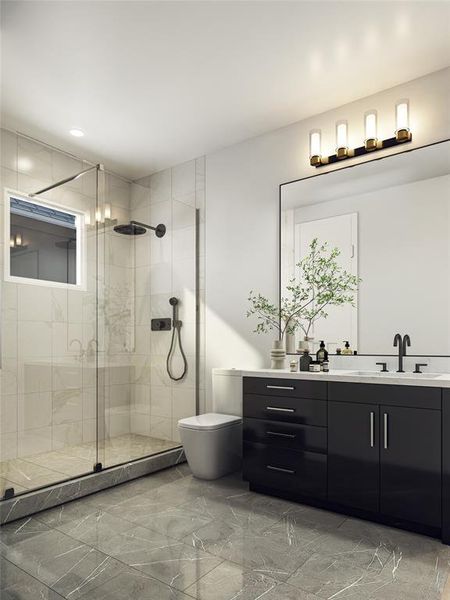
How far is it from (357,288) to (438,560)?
5.18ft

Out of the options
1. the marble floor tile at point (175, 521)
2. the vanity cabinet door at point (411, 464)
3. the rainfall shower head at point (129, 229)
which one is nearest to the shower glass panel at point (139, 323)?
the rainfall shower head at point (129, 229)

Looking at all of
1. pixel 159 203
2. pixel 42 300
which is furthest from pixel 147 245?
pixel 42 300

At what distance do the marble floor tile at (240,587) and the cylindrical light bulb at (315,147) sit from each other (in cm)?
254

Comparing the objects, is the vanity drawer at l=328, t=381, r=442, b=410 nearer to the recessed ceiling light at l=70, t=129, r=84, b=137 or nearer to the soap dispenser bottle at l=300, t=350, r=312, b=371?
the soap dispenser bottle at l=300, t=350, r=312, b=371

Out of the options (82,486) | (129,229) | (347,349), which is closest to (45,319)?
(129,229)

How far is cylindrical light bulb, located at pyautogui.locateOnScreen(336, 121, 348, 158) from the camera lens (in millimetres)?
2920

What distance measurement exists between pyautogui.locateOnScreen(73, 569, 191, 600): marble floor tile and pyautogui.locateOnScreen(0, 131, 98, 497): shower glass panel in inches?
41.5

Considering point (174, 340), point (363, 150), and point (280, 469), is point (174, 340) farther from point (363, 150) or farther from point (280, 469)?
point (363, 150)

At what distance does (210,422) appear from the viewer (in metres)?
3.00

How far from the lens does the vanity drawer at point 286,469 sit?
2.46m

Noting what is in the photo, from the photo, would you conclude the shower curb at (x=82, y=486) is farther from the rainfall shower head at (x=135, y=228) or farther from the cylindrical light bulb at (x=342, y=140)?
the cylindrical light bulb at (x=342, y=140)

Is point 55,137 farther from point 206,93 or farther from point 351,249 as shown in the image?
point 351,249

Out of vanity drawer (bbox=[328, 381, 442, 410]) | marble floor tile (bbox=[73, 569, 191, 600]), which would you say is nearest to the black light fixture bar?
vanity drawer (bbox=[328, 381, 442, 410])

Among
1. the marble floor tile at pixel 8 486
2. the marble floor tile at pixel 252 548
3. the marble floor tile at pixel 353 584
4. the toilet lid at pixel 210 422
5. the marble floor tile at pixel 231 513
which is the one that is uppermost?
the toilet lid at pixel 210 422
